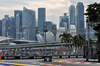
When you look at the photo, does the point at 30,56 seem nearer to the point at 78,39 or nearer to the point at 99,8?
the point at 99,8

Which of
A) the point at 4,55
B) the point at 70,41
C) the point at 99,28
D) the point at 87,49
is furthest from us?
the point at 70,41

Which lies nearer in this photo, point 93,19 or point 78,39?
point 93,19

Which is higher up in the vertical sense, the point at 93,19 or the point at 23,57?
the point at 93,19

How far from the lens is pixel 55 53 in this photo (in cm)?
5388

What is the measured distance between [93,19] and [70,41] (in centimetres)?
6269

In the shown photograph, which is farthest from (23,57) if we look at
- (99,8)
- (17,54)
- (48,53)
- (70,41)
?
(70,41)

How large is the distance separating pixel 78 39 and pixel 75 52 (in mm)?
49697

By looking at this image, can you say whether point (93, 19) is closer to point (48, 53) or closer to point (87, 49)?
point (87, 49)

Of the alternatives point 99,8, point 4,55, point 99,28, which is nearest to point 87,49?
point 99,28

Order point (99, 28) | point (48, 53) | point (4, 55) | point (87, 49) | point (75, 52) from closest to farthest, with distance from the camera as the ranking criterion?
point (87, 49) → point (99, 28) → point (4, 55) → point (48, 53) → point (75, 52)

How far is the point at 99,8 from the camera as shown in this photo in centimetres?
4303

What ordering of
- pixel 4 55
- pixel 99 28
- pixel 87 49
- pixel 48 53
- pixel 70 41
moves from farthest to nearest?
1. pixel 70 41
2. pixel 48 53
3. pixel 4 55
4. pixel 99 28
5. pixel 87 49

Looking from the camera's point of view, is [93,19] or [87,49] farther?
[93,19]

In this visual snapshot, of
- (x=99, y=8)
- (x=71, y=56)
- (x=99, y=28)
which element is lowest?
(x=71, y=56)
